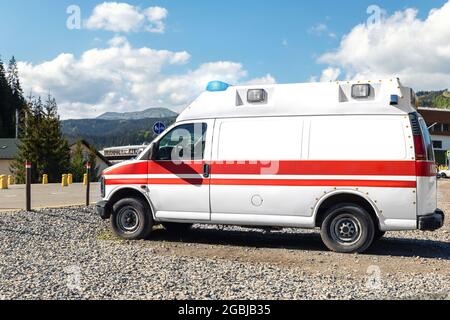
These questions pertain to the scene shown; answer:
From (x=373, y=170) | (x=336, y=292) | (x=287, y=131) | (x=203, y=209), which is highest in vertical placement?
(x=287, y=131)

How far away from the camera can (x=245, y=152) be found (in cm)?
875

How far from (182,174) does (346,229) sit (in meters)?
2.92

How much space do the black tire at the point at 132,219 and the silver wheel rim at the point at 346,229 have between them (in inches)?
129

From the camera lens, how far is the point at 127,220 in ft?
31.4

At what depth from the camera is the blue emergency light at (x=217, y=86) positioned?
9.23 meters

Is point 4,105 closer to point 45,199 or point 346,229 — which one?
point 45,199

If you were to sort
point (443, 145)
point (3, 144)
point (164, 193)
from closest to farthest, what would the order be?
point (164, 193)
point (3, 144)
point (443, 145)

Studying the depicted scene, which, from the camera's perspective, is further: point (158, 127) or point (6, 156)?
point (6, 156)

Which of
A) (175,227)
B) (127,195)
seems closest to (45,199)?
(175,227)

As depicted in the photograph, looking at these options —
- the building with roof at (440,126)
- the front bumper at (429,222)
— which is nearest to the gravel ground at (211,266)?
the front bumper at (429,222)

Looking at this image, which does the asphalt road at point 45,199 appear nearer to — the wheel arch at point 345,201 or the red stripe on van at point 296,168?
the red stripe on van at point 296,168

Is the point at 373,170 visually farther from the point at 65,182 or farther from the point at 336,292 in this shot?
the point at 65,182
